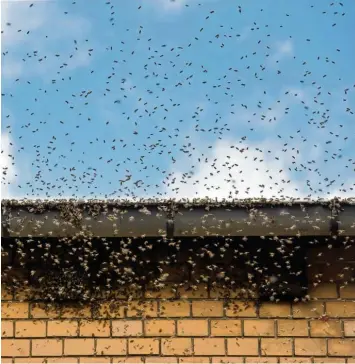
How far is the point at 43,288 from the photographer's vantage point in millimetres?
5520

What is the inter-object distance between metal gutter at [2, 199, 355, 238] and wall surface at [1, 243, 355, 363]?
21.3 inches

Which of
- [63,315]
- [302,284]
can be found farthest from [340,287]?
[63,315]

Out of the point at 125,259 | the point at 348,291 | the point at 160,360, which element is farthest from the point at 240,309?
the point at 125,259

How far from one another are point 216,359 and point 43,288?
1.46 m

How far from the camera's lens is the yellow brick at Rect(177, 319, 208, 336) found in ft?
17.7

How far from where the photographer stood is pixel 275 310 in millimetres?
5406

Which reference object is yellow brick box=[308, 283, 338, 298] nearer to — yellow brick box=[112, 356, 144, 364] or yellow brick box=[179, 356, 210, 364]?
yellow brick box=[179, 356, 210, 364]

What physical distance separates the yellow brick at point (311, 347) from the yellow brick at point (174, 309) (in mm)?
878

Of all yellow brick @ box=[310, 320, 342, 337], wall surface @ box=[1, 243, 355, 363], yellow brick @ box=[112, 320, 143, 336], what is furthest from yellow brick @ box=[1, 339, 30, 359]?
yellow brick @ box=[310, 320, 342, 337]

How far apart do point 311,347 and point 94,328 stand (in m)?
1.67

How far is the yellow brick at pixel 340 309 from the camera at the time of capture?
537cm

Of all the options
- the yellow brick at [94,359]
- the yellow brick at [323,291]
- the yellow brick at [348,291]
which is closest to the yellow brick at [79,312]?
the yellow brick at [94,359]

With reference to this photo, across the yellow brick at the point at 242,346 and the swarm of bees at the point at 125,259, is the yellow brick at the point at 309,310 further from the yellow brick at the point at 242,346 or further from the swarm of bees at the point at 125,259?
the yellow brick at the point at 242,346

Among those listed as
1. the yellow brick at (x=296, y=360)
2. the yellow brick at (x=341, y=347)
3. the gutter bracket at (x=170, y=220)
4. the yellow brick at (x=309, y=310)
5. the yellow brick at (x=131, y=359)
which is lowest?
the yellow brick at (x=296, y=360)
